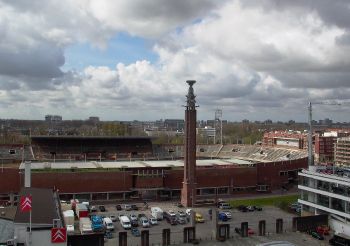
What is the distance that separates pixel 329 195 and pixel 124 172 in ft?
83.2

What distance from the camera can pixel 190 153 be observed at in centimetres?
5291

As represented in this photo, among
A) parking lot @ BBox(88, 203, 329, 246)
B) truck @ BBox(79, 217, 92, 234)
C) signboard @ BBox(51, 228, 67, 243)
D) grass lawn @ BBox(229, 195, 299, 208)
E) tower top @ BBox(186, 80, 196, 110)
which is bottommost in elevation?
parking lot @ BBox(88, 203, 329, 246)

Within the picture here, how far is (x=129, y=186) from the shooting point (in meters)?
55.7

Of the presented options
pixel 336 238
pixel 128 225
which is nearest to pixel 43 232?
pixel 128 225

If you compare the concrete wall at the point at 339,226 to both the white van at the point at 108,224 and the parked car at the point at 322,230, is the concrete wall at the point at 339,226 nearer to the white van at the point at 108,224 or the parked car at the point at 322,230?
the parked car at the point at 322,230

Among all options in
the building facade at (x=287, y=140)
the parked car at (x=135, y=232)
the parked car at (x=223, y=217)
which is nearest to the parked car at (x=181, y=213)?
the parked car at (x=223, y=217)

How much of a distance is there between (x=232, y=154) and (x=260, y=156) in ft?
19.5

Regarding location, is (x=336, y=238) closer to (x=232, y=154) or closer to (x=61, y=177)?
(x=61, y=177)

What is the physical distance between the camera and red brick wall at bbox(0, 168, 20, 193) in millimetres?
52625

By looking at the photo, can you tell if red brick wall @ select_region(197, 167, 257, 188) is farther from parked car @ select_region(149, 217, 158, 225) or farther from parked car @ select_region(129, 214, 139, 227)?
parked car @ select_region(129, 214, 139, 227)

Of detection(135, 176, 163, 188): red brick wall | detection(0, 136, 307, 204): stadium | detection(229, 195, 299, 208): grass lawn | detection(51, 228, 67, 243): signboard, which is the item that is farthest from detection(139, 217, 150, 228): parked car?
detection(51, 228, 67, 243): signboard

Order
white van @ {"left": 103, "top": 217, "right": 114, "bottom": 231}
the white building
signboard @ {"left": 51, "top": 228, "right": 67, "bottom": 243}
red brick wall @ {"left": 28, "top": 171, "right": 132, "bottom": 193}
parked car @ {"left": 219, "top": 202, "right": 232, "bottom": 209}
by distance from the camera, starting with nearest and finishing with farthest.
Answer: signboard @ {"left": 51, "top": 228, "right": 67, "bottom": 243}
the white building
white van @ {"left": 103, "top": 217, "right": 114, "bottom": 231}
parked car @ {"left": 219, "top": 202, "right": 232, "bottom": 209}
red brick wall @ {"left": 28, "top": 171, "right": 132, "bottom": 193}

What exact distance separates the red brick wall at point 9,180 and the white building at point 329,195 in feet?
110

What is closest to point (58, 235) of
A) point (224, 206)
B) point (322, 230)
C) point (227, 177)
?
point (322, 230)
